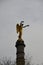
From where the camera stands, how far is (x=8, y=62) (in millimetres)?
36562

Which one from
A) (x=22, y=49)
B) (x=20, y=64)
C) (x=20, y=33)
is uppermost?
(x=20, y=33)

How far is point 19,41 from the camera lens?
18.0 metres

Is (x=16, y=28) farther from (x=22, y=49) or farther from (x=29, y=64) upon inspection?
(x=29, y=64)

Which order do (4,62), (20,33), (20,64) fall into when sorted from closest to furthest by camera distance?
(20,64) → (20,33) → (4,62)

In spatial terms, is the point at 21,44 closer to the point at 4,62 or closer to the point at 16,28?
the point at 16,28

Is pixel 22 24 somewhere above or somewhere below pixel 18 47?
above

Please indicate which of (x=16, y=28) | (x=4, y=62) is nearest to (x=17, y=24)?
(x=16, y=28)

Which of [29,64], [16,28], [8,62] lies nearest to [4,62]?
[8,62]

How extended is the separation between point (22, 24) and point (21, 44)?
78.9 inches

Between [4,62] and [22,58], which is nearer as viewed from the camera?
[22,58]

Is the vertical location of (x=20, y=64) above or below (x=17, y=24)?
below

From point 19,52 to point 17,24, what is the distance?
268cm

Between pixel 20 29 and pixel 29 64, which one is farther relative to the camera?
pixel 29 64

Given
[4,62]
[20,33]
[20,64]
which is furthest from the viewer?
[4,62]
